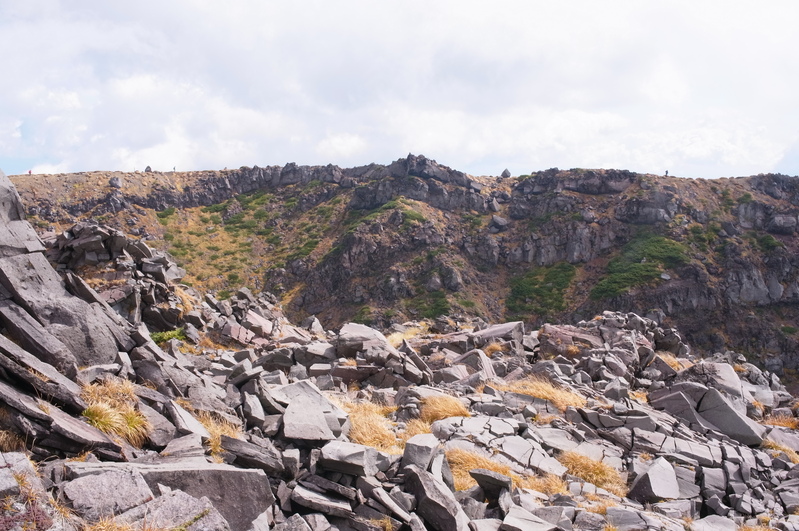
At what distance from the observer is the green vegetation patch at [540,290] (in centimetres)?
5034

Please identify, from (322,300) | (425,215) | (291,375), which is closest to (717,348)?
(425,215)

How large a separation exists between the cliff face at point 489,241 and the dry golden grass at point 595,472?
38362 mm

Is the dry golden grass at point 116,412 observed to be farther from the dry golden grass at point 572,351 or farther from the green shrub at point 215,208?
the green shrub at point 215,208

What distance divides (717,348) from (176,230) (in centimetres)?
6075

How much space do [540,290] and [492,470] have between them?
47.2 m

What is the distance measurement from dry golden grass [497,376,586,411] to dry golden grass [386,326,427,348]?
6450 millimetres

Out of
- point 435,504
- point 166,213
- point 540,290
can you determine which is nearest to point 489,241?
point 540,290

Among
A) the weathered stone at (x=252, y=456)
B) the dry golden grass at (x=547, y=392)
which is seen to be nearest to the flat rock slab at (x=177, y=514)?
the weathered stone at (x=252, y=456)

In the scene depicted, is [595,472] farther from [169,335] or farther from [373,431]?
[169,335]

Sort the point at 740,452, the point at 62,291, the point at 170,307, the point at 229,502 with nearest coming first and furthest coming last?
the point at 229,502 < the point at 62,291 < the point at 740,452 < the point at 170,307

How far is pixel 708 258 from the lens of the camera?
52.5 metres

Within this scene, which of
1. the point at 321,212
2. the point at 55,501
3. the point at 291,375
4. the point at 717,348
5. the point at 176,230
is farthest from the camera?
the point at 321,212

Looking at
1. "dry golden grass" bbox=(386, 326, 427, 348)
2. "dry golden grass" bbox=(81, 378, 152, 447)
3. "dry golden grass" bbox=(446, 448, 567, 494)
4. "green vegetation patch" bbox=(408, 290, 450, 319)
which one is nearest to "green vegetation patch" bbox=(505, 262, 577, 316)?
"green vegetation patch" bbox=(408, 290, 450, 319)

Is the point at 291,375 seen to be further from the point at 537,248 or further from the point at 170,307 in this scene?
the point at 537,248
